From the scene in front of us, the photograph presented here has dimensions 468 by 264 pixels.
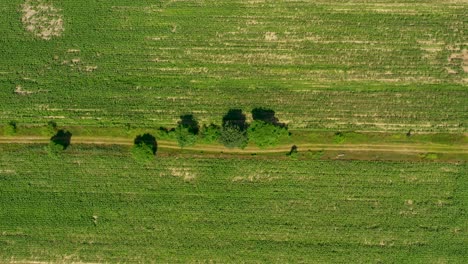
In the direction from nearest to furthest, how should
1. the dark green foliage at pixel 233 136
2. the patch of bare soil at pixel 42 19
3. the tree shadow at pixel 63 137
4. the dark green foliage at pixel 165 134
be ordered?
the dark green foliage at pixel 233 136 < the dark green foliage at pixel 165 134 < the tree shadow at pixel 63 137 < the patch of bare soil at pixel 42 19

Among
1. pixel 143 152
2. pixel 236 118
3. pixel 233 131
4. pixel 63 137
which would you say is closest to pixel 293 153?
pixel 233 131

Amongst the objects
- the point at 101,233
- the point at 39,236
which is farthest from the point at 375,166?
the point at 39,236

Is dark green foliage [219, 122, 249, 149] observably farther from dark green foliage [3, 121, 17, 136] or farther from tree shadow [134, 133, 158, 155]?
dark green foliage [3, 121, 17, 136]

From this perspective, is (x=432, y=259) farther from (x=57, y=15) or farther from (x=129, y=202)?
(x=57, y=15)

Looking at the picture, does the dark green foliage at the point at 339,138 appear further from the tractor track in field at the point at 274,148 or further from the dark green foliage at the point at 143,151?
the dark green foliage at the point at 143,151

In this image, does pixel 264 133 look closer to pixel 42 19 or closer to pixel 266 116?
pixel 266 116

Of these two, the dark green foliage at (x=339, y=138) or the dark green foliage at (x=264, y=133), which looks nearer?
the dark green foliage at (x=264, y=133)

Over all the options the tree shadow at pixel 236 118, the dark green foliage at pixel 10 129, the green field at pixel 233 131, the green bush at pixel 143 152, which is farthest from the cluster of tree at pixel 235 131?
the dark green foliage at pixel 10 129
